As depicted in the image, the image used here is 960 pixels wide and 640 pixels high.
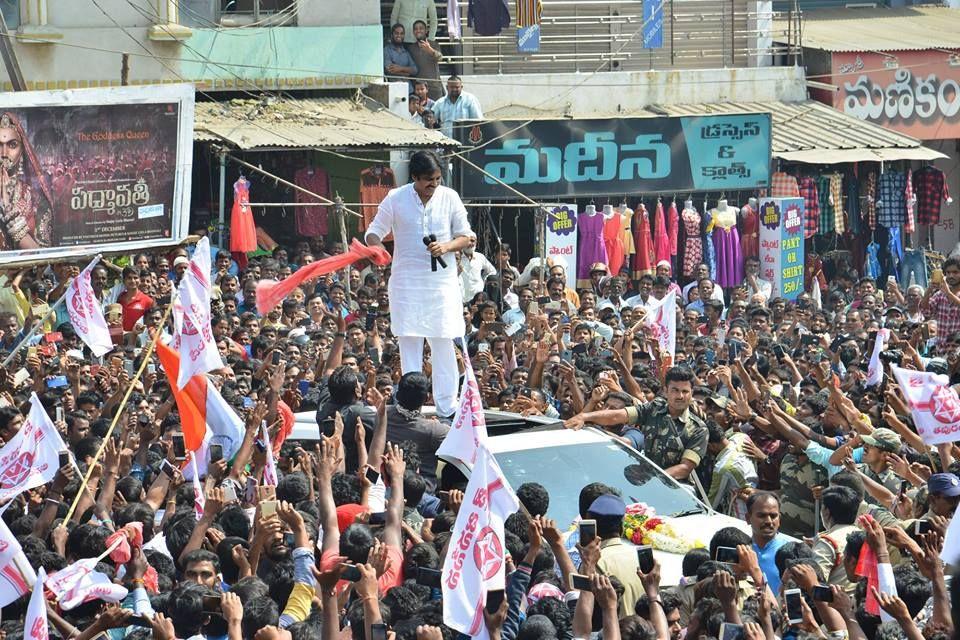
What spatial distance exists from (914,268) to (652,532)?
1642cm

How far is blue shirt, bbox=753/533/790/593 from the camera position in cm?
785

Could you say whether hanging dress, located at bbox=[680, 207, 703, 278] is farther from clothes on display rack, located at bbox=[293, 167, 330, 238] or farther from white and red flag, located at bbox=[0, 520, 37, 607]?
white and red flag, located at bbox=[0, 520, 37, 607]

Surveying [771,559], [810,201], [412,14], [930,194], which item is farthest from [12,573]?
[930,194]

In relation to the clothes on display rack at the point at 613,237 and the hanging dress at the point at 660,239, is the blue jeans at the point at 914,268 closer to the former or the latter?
the hanging dress at the point at 660,239

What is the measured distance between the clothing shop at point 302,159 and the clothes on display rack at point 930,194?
798 centimetres

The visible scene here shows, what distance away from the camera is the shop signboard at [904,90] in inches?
995

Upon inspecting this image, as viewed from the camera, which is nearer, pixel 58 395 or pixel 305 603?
pixel 305 603

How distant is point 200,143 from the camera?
19578 millimetres

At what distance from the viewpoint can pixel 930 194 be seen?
79.9 feet

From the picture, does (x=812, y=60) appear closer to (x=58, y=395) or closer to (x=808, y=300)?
(x=808, y=300)

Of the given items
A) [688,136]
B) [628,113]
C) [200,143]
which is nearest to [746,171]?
[688,136]

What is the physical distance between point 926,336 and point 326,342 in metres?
4.97

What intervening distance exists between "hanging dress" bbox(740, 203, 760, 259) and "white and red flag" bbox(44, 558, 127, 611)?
49.9 feet

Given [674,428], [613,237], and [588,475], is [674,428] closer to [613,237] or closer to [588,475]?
[588,475]
